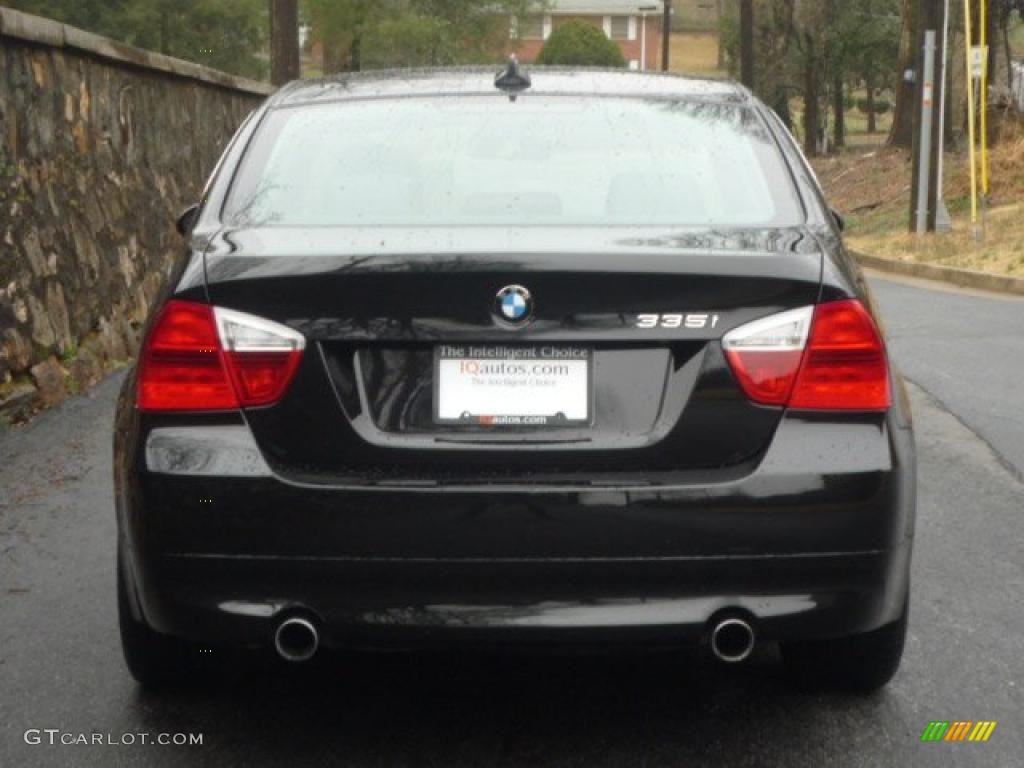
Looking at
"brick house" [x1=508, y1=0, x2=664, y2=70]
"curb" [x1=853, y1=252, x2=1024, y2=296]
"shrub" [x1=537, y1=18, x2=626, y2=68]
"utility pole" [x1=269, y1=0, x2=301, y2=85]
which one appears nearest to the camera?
"curb" [x1=853, y1=252, x2=1024, y2=296]

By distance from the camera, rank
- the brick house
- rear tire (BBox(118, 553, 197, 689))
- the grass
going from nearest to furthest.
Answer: rear tire (BBox(118, 553, 197, 689)), the grass, the brick house

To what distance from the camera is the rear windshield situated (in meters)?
4.34

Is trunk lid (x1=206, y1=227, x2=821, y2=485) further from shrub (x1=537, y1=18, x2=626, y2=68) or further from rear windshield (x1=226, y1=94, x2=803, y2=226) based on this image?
shrub (x1=537, y1=18, x2=626, y2=68)

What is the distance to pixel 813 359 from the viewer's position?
3.88 metres

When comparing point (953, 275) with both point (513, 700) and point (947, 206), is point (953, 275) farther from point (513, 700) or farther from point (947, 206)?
point (513, 700)

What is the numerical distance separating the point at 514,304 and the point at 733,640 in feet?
2.74

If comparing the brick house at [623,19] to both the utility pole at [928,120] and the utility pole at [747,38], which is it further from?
the utility pole at [928,120]

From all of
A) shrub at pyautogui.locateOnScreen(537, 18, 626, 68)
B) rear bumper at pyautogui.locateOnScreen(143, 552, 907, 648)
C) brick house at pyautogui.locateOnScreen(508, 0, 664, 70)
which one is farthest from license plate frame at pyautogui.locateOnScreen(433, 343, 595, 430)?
brick house at pyautogui.locateOnScreen(508, 0, 664, 70)

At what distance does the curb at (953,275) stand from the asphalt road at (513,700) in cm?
1361

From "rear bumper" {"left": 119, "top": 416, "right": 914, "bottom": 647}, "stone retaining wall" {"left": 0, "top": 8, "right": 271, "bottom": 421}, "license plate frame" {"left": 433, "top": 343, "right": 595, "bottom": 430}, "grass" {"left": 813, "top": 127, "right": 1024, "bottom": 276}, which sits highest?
"license plate frame" {"left": 433, "top": 343, "right": 595, "bottom": 430}

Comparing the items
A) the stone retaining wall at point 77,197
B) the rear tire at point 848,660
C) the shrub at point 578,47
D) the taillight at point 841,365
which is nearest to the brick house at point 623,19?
the shrub at point 578,47

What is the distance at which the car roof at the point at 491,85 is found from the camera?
489cm

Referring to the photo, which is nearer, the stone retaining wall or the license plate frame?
the license plate frame
